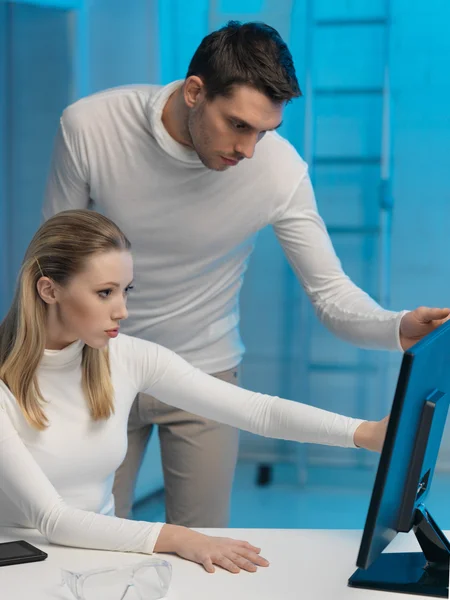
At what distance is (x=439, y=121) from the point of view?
4324 millimetres

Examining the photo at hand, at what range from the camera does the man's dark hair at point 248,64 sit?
6.73 feet

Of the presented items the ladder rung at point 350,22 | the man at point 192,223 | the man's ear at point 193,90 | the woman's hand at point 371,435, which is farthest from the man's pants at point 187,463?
the ladder rung at point 350,22

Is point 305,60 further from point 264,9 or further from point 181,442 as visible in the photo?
point 181,442

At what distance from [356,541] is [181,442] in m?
0.67

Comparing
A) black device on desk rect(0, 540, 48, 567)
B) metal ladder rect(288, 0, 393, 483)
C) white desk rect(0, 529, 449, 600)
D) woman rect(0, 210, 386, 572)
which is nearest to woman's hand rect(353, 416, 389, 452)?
woman rect(0, 210, 386, 572)

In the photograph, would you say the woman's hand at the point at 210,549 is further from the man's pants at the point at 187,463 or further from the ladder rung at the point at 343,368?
the ladder rung at the point at 343,368

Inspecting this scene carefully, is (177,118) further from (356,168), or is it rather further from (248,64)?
(356,168)

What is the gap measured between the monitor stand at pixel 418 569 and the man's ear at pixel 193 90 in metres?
0.99

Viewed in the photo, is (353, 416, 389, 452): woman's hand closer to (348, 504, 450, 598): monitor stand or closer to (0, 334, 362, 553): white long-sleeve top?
(0, 334, 362, 553): white long-sleeve top

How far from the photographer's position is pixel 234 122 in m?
2.07

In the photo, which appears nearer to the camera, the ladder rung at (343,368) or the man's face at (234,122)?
the man's face at (234,122)

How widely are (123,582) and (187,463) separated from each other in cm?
86

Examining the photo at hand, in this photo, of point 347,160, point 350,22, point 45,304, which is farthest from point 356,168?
point 45,304

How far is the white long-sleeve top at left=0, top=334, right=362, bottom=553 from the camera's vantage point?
1.76 meters
